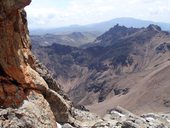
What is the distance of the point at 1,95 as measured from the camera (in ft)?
86.0

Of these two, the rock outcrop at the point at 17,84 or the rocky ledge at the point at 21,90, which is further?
the rocky ledge at the point at 21,90

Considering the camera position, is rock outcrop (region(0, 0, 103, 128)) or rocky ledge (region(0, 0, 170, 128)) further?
rocky ledge (region(0, 0, 170, 128))

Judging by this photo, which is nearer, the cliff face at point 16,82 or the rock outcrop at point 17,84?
the rock outcrop at point 17,84

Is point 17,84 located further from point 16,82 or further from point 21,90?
point 21,90

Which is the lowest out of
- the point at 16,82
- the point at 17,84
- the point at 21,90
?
the point at 21,90

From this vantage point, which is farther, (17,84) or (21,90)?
(17,84)

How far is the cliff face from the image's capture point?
25031 millimetres

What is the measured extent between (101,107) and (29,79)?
5784 inches

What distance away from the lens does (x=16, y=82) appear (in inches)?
1091

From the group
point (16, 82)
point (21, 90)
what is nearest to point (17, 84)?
point (16, 82)

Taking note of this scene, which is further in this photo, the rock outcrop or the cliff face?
the cliff face

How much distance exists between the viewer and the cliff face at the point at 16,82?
2503cm

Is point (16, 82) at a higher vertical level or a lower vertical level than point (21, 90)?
higher

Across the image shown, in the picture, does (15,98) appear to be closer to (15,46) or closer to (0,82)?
(0,82)
